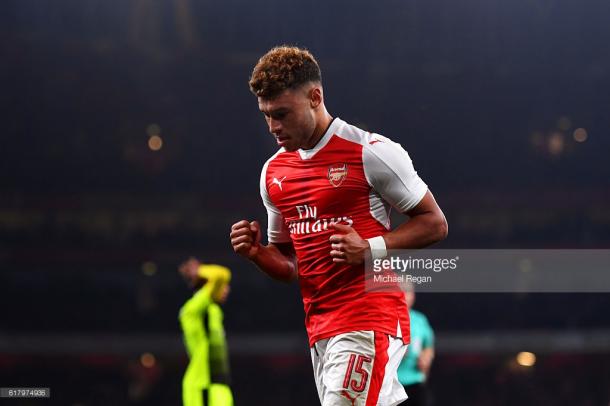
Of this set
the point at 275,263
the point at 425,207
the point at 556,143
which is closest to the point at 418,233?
the point at 425,207

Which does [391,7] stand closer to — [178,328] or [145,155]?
[145,155]

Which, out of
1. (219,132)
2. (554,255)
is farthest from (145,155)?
(554,255)

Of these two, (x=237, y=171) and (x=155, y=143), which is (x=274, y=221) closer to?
(x=155, y=143)

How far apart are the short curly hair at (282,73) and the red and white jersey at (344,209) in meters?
0.21

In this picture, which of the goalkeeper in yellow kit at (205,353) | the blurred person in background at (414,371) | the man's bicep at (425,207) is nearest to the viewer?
the man's bicep at (425,207)

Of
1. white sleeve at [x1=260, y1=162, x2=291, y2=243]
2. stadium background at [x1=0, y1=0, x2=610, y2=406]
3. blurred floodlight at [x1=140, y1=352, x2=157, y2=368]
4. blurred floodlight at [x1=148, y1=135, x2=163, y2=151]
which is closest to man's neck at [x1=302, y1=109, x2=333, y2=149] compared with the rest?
white sleeve at [x1=260, y1=162, x2=291, y2=243]

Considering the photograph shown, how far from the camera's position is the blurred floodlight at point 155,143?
37.4 ft

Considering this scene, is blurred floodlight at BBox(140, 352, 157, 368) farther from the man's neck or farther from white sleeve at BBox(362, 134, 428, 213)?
white sleeve at BBox(362, 134, 428, 213)

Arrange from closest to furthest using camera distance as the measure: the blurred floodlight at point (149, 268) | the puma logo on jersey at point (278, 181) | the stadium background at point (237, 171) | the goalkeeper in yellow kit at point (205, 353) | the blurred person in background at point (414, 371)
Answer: the puma logo on jersey at point (278, 181)
the blurred person in background at point (414, 371)
the goalkeeper in yellow kit at point (205, 353)
the stadium background at point (237, 171)
the blurred floodlight at point (149, 268)

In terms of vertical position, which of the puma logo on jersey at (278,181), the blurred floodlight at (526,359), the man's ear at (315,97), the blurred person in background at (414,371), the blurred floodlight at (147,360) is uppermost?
the man's ear at (315,97)

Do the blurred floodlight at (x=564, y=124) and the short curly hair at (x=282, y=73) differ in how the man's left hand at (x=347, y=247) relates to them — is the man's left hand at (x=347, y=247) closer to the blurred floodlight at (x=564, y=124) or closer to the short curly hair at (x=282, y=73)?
the short curly hair at (x=282, y=73)

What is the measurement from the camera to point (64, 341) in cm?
1096

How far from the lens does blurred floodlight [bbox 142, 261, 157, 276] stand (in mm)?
11383

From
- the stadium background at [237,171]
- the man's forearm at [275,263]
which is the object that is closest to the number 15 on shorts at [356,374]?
the man's forearm at [275,263]
